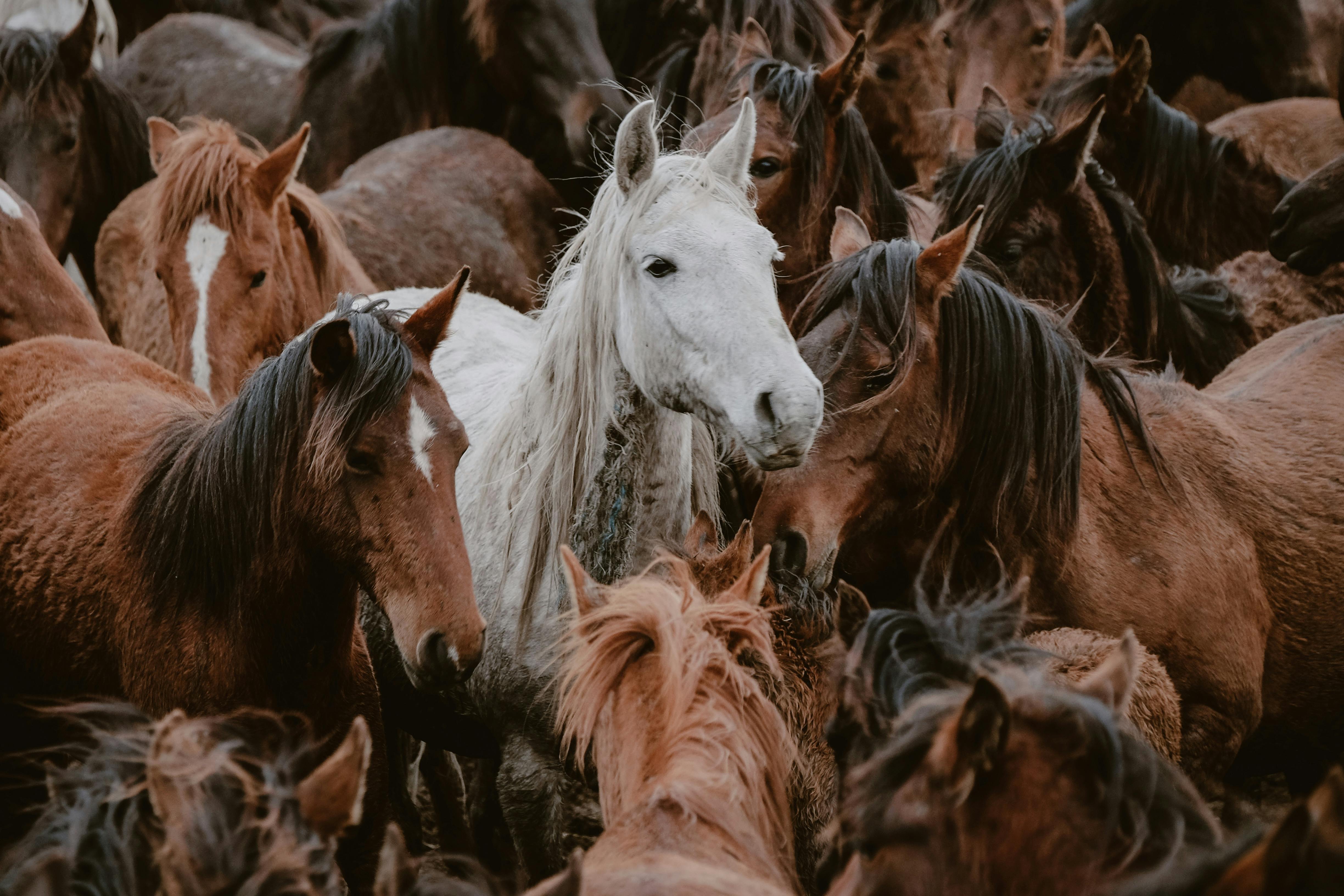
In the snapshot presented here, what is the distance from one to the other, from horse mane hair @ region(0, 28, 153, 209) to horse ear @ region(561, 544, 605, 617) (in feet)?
15.2

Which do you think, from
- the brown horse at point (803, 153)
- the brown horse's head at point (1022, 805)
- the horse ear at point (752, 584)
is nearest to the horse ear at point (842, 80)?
the brown horse at point (803, 153)

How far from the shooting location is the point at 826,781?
2766 mm

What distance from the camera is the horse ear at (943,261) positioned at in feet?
10.0

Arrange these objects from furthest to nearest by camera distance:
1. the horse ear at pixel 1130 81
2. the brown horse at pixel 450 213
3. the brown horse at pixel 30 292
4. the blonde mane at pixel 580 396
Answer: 1. the brown horse at pixel 450 213
2. the horse ear at pixel 1130 81
3. the brown horse at pixel 30 292
4. the blonde mane at pixel 580 396

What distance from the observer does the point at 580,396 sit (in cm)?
326

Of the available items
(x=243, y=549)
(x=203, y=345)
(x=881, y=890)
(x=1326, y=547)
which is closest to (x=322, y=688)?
(x=243, y=549)

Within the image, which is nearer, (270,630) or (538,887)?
(538,887)

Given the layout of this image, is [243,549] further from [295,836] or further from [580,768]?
[295,836]

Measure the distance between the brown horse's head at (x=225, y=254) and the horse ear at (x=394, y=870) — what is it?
2.99m

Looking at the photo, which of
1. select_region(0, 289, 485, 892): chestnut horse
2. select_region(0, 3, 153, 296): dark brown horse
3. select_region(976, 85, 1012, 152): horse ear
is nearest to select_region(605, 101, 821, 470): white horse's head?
select_region(0, 289, 485, 892): chestnut horse

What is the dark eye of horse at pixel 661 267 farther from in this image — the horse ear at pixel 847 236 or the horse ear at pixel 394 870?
the horse ear at pixel 394 870

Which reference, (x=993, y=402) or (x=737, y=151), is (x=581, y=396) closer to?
(x=737, y=151)

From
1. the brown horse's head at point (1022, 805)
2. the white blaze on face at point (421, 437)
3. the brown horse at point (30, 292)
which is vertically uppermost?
the brown horse's head at point (1022, 805)

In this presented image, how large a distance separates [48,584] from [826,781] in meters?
1.93
